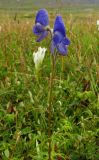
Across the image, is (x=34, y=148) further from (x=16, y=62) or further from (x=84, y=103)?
(x=16, y=62)

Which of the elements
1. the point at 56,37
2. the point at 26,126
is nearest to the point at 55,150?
the point at 26,126

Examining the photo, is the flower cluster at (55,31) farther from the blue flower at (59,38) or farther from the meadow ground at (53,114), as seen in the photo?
the meadow ground at (53,114)

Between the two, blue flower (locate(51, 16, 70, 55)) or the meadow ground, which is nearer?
blue flower (locate(51, 16, 70, 55))

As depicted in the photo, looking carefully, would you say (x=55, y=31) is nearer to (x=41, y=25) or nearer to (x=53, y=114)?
(x=41, y=25)

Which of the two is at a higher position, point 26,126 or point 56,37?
point 56,37

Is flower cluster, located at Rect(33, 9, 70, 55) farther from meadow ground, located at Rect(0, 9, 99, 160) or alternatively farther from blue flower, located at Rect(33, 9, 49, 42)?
meadow ground, located at Rect(0, 9, 99, 160)

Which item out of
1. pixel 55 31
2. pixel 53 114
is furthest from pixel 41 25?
pixel 53 114

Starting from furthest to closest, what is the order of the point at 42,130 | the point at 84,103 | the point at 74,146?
1. the point at 84,103
2. the point at 42,130
3. the point at 74,146

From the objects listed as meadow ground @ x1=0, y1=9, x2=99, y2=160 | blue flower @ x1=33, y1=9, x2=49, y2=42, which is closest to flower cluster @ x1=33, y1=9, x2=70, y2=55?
blue flower @ x1=33, y1=9, x2=49, y2=42
